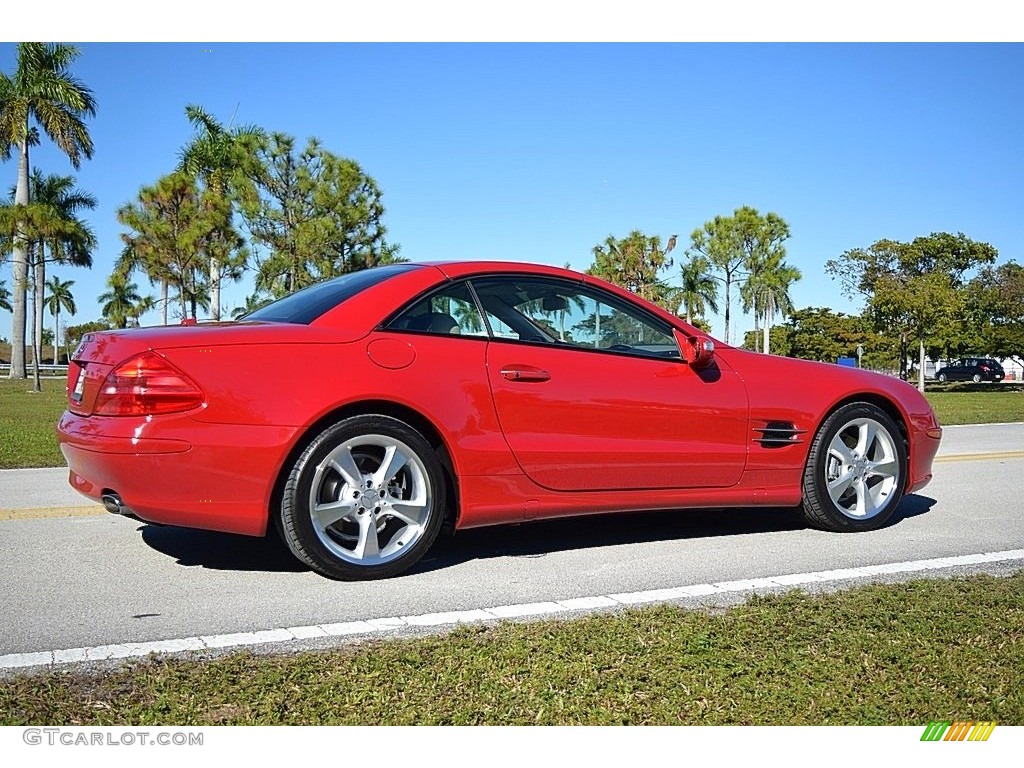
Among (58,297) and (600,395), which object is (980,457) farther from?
(58,297)

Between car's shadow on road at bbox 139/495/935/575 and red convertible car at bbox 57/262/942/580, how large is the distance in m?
0.39

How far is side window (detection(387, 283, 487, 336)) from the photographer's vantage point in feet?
15.1

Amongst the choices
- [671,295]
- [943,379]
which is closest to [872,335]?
[671,295]

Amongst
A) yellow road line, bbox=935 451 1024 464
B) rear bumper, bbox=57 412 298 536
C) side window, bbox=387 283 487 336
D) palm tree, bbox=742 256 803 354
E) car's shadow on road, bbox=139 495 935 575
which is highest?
palm tree, bbox=742 256 803 354

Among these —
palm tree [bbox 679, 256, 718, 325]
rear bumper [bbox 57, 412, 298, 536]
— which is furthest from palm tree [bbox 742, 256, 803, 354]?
rear bumper [bbox 57, 412, 298, 536]

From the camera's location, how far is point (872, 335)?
51406 millimetres

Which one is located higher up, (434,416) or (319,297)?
(319,297)

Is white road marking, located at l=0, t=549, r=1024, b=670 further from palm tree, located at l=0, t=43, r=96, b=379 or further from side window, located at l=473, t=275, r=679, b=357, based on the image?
palm tree, located at l=0, t=43, r=96, b=379

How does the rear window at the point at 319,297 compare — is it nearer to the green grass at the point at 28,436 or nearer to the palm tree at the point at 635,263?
the green grass at the point at 28,436

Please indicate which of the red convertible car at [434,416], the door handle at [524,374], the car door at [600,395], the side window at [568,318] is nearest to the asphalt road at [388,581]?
the red convertible car at [434,416]

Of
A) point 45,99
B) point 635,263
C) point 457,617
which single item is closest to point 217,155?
point 45,99

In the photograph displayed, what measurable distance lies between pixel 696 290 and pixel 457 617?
176ft

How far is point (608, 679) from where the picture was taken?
301 centimetres
